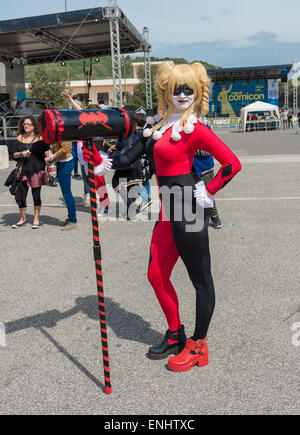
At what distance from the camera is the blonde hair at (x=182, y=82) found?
2.63 meters

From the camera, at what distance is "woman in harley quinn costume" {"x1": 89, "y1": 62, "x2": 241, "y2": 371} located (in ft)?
8.49

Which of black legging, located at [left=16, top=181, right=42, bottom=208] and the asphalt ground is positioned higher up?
black legging, located at [left=16, top=181, right=42, bottom=208]

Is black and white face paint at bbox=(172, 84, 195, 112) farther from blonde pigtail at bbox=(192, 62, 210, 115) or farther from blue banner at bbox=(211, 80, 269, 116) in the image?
blue banner at bbox=(211, 80, 269, 116)

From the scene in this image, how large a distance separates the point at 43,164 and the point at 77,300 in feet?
11.4

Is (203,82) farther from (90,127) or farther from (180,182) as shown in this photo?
(90,127)

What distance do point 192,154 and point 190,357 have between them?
4.33 ft

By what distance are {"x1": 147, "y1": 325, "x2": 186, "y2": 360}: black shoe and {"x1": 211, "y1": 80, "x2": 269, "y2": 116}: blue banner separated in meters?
51.4

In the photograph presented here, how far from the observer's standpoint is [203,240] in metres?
2.70

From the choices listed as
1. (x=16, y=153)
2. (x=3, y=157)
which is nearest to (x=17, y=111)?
(x=3, y=157)

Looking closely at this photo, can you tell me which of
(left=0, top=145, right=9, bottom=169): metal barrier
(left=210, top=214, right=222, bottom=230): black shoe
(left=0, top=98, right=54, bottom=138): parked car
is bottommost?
(left=210, top=214, right=222, bottom=230): black shoe

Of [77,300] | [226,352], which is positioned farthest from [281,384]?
[77,300]

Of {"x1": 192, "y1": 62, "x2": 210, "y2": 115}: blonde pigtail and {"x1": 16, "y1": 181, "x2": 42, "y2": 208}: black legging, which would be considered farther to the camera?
{"x1": 16, "y1": 181, "x2": 42, "y2": 208}: black legging

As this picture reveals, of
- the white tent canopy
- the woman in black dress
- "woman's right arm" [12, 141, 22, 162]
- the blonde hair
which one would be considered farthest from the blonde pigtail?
the white tent canopy

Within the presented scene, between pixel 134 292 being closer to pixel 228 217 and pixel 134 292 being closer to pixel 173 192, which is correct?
pixel 173 192
